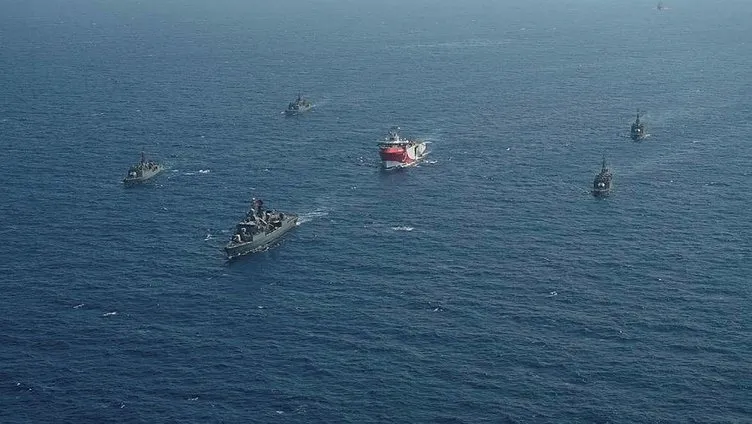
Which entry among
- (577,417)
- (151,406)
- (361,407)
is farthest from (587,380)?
(151,406)

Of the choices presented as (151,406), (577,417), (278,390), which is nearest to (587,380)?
(577,417)

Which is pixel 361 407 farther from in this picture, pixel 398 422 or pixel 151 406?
pixel 151 406

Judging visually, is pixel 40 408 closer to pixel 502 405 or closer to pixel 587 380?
pixel 502 405

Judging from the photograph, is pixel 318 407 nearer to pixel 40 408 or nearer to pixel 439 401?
pixel 439 401

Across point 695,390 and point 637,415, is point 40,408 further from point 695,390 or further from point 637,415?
point 695,390

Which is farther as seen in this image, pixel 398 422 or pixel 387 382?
pixel 387 382

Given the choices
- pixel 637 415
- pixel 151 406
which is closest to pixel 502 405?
pixel 637 415
